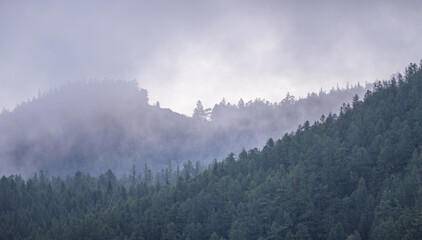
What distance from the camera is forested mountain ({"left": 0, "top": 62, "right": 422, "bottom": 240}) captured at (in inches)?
3226

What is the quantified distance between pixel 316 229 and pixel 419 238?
69.7ft

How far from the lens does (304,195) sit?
91250 mm

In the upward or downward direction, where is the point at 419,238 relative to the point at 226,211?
downward

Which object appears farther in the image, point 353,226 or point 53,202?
point 53,202

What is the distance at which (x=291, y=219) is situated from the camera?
88.6m

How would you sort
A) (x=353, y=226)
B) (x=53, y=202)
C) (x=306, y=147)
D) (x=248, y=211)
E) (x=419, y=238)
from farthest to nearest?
1. (x=53, y=202)
2. (x=306, y=147)
3. (x=248, y=211)
4. (x=353, y=226)
5. (x=419, y=238)

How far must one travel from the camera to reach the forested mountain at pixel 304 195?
8194 centimetres

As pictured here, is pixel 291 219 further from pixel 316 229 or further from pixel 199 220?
pixel 199 220

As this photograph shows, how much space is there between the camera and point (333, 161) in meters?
101

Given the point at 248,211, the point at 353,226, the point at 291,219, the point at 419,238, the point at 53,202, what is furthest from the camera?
the point at 53,202

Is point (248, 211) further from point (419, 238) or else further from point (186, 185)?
point (419, 238)

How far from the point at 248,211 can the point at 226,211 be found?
725 centimetres

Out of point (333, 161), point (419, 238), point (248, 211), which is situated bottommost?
point (419, 238)

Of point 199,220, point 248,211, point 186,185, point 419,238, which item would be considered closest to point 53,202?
point 186,185
